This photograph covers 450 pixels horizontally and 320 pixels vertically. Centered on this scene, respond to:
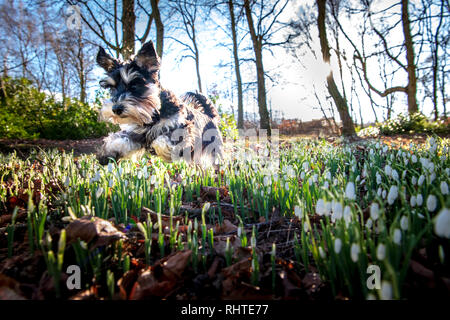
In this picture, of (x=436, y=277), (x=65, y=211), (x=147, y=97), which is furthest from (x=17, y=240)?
(x=147, y=97)

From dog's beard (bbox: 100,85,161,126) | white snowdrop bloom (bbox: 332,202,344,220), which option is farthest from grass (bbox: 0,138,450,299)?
dog's beard (bbox: 100,85,161,126)

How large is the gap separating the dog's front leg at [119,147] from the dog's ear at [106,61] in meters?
1.13

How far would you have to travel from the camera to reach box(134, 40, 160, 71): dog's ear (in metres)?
3.87

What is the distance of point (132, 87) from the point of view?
4.03 meters

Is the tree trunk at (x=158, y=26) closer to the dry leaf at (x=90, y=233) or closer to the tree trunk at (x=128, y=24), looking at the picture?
the tree trunk at (x=128, y=24)

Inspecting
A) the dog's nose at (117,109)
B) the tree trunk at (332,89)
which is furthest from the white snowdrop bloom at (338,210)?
the tree trunk at (332,89)

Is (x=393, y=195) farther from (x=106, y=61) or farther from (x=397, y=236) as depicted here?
(x=106, y=61)

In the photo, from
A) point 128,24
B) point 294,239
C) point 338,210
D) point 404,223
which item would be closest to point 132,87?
point 294,239

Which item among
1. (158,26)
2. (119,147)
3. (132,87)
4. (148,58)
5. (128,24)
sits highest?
(158,26)

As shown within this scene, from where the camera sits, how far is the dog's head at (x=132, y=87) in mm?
3812

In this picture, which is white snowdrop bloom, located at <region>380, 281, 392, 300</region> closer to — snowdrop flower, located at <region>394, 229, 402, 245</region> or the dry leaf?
snowdrop flower, located at <region>394, 229, 402, 245</region>

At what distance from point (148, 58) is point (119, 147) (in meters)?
1.54

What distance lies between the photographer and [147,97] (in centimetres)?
396

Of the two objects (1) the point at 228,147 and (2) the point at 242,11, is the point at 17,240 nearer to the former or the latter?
(1) the point at 228,147
